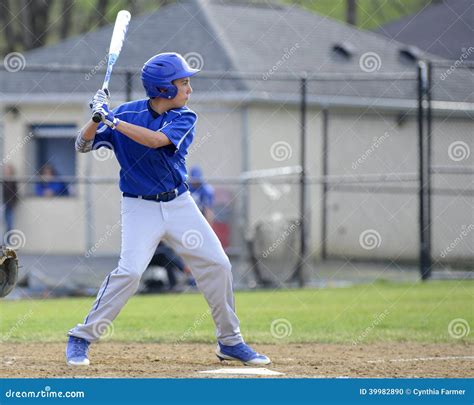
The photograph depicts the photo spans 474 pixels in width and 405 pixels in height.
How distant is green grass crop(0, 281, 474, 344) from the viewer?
1055 cm

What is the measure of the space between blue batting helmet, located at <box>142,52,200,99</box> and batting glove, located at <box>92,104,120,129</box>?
487 mm

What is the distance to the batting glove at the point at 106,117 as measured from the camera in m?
7.51

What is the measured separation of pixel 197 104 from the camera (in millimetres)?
19406

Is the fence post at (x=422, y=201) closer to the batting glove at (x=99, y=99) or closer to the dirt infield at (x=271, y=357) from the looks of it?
the dirt infield at (x=271, y=357)

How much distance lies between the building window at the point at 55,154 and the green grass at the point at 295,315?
25.1 ft

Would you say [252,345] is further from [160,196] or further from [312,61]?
[312,61]

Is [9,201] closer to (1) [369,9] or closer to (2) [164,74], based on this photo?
(2) [164,74]

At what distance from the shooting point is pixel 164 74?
788 cm

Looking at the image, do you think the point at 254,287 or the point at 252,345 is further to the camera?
the point at 254,287

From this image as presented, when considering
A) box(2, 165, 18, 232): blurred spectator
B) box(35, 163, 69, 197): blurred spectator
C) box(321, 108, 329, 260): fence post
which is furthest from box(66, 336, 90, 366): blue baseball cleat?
box(35, 163, 69, 197): blurred spectator

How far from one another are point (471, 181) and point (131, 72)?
24.7 ft

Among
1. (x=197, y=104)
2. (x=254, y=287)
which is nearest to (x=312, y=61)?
(x=197, y=104)

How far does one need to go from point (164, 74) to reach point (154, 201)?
0.89 m

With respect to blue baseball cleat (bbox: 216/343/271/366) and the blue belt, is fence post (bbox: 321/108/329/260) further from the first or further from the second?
the blue belt
